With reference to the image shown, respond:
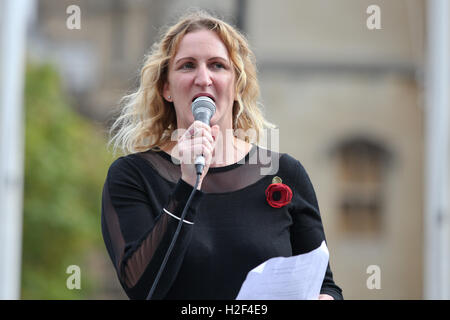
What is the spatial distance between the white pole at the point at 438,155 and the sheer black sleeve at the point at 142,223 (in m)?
3.27

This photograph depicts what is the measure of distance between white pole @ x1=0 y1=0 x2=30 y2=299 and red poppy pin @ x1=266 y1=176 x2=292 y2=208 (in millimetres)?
3337

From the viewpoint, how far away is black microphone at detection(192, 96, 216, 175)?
6.75 ft

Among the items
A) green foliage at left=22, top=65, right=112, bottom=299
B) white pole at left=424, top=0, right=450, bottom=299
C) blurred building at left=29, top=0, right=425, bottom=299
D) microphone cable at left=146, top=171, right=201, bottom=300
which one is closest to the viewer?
microphone cable at left=146, top=171, right=201, bottom=300

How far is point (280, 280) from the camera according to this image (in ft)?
6.99

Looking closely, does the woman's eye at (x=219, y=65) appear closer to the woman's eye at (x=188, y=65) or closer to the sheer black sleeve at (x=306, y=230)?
the woman's eye at (x=188, y=65)

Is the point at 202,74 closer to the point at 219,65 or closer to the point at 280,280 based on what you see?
the point at 219,65

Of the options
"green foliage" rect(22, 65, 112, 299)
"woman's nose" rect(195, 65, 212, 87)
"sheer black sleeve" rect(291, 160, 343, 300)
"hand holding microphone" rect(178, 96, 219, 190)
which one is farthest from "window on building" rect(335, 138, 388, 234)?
"hand holding microphone" rect(178, 96, 219, 190)

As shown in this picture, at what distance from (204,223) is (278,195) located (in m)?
0.21

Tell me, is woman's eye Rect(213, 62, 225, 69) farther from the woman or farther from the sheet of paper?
the sheet of paper

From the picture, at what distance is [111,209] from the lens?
225 centimetres

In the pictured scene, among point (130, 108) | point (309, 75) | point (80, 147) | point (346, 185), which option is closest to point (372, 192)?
point (346, 185)

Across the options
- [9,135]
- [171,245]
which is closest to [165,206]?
[171,245]

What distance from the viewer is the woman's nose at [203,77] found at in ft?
7.37

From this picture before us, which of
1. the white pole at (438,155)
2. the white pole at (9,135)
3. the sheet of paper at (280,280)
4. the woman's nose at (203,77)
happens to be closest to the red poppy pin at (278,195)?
the sheet of paper at (280,280)
